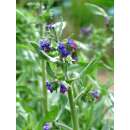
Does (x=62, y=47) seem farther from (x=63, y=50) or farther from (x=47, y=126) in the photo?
(x=47, y=126)

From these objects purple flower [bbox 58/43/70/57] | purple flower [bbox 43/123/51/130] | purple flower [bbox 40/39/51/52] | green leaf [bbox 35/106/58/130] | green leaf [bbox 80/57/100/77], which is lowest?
purple flower [bbox 43/123/51/130]

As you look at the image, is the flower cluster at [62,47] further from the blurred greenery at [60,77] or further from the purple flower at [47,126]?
the purple flower at [47,126]

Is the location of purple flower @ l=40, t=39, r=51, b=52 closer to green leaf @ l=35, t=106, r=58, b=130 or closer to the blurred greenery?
the blurred greenery

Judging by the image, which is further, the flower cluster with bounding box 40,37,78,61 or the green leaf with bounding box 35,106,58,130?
the green leaf with bounding box 35,106,58,130

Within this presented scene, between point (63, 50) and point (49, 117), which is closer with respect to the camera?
point (63, 50)

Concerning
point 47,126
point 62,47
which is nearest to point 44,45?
point 62,47

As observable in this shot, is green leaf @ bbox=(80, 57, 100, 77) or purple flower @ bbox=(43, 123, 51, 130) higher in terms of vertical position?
green leaf @ bbox=(80, 57, 100, 77)

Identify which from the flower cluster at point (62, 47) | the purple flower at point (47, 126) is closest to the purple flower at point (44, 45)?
the flower cluster at point (62, 47)

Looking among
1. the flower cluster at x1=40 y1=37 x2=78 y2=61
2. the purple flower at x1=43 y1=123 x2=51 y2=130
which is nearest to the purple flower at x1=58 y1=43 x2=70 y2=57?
the flower cluster at x1=40 y1=37 x2=78 y2=61

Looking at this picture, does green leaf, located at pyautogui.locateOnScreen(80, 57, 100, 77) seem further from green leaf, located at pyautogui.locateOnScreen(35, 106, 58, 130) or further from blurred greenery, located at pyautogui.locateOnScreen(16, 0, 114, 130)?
green leaf, located at pyautogui.locateOnScreen(35, 106, 58, 130)
